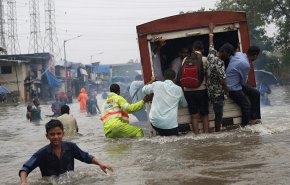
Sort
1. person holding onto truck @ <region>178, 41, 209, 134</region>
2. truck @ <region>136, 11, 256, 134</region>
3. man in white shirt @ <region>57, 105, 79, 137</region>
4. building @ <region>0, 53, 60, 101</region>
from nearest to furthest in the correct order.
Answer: person holding onto truck @ <region>178, 41, 209, 134</region>, truck @ <region>136, 11, 256, 134</region>, man in white shirt @ <region>57, 105, 79, 137</region>, building @ <region>0, 53, 60, 101</region>

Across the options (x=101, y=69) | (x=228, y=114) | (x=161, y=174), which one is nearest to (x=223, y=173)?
(x=161, y=174)

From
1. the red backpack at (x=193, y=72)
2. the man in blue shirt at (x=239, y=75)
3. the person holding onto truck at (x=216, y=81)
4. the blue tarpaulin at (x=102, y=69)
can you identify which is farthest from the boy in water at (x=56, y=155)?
the blue tarpaulin at (x=102, y=69)

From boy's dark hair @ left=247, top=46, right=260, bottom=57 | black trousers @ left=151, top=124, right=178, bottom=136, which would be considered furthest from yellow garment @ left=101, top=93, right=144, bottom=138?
boy's dark hair @ left=247, top=46, right=260, bottom=57

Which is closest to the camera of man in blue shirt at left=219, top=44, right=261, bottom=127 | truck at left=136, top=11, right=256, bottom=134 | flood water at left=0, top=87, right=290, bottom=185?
flood water at left=0, top=87, right=290, bottom=185

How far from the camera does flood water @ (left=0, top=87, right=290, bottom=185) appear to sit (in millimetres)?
4891

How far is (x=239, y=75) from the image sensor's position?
337 inches

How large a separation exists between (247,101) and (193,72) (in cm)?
123

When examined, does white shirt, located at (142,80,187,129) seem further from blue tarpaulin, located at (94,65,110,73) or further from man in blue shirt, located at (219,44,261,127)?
blue tarpaulin, located at (94,65,110,73)

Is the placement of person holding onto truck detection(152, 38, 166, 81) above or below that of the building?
below

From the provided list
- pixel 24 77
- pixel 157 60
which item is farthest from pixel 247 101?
pixel 24 77

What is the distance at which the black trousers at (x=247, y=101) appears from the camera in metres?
8.62

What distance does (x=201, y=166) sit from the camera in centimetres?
556

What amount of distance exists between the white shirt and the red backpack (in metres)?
0.21

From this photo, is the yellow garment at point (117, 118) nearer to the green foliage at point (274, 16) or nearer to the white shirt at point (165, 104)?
the white shirt at point (165, 104)
